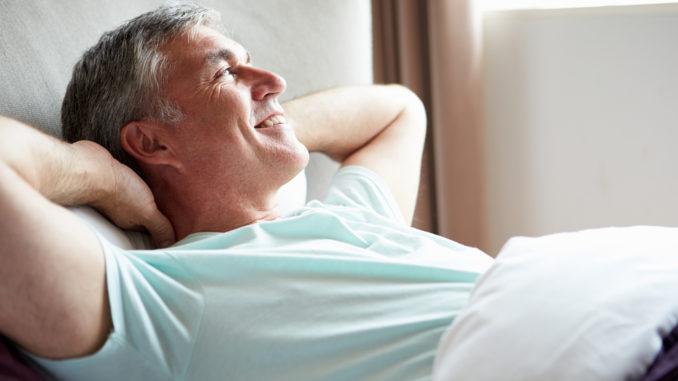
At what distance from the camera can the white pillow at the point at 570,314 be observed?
32.3 inches

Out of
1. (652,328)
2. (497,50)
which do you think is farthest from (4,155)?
(497,50)

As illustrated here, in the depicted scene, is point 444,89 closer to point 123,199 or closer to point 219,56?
point 219,56

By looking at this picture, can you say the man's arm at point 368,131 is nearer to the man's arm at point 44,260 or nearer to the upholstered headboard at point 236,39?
the upholstered headboard at point 236,39

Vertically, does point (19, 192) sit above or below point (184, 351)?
above

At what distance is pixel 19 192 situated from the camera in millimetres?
859

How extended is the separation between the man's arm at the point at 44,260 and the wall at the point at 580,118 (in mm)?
1825

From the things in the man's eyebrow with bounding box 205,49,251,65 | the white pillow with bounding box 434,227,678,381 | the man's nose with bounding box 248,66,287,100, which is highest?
the man's eyebrow with bounding box 205,49,251,65

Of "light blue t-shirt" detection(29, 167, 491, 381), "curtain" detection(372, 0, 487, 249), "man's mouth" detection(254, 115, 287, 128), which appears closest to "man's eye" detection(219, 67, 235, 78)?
"man's mouth" detection(254, 115, 287, 128)

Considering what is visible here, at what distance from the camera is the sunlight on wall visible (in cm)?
235

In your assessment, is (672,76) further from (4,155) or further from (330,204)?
(4,155)

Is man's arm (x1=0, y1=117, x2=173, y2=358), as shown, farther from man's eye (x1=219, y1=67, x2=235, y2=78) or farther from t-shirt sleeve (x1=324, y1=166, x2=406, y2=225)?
t-shirt sleeve (x1=324, y1=166, x2=406, y2=225)

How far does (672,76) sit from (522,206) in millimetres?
647

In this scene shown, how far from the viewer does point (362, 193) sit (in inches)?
61.2

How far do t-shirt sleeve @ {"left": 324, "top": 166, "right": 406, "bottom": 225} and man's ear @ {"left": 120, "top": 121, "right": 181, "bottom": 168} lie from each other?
36 cm
